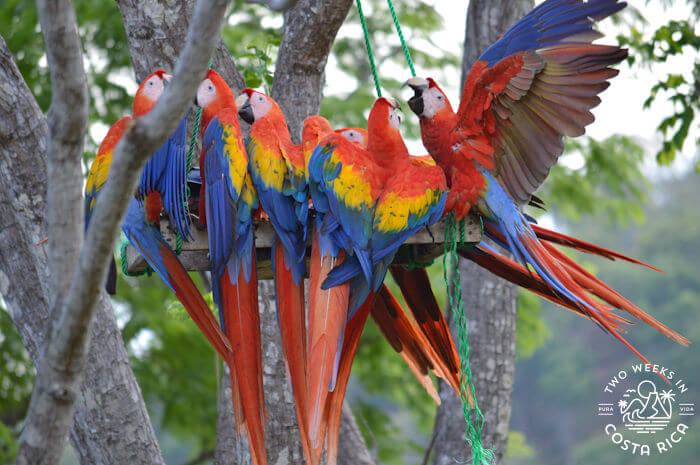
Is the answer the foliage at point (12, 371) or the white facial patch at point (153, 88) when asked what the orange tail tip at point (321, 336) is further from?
the foliage at point (12, 371)

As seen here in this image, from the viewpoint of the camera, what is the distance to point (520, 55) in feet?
6.17

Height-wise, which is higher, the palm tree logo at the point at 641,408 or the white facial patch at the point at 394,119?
the white facial patch at the point at 394,119

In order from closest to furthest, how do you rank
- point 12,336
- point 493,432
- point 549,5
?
point 549,5 < point 493,432 < point 12,336

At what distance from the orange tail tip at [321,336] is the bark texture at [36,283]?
0.83 meters

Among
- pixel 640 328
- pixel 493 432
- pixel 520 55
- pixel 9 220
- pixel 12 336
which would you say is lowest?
pixel 493 432

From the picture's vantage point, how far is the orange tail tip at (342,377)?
75.7 inches

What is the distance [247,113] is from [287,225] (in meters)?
0.40

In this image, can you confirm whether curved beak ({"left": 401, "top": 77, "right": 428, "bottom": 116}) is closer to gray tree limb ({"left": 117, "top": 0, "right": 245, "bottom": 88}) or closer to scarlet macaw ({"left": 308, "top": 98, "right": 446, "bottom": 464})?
scarlet macaw ({"left": 308, "top": 98, "right": 446, "bottom": 464})

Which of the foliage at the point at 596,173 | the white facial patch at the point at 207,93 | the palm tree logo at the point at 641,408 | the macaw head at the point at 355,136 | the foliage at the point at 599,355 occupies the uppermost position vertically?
the foliage at the point at 599,355

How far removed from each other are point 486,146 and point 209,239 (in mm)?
782

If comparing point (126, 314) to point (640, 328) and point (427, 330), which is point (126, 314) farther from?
point (640, 328)

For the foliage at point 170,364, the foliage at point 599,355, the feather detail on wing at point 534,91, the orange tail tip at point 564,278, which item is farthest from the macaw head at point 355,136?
the foliage at point 599,355

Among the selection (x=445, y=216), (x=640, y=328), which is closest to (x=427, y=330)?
(x=445, y=216)

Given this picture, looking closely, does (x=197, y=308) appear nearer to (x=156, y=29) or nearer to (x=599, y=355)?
(x=156, y=29)
